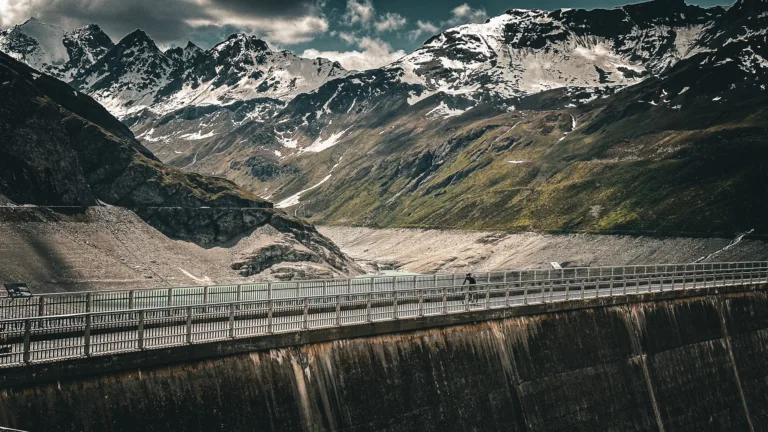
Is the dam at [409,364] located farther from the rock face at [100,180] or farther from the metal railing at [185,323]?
the rock face at [100,180]

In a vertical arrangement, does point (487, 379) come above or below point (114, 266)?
below

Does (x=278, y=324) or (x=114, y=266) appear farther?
(x=114, y=266)

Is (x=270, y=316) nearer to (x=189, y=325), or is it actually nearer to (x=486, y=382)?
(x=189, y=325)

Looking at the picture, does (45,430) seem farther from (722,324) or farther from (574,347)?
(722,324)

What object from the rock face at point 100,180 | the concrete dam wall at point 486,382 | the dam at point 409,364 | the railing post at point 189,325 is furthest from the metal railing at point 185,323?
the rock face at point 100,180

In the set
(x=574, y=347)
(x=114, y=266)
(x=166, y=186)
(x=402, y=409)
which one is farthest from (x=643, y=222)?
(x=402, y=409)

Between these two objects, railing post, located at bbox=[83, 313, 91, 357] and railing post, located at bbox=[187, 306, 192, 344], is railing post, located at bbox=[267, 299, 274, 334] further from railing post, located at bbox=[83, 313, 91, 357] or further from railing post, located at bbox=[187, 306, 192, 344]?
railing post, located at bbox=[83, 313, 91, 357]

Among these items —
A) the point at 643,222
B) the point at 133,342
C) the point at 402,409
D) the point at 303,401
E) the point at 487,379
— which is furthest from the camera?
the point at 643,222
